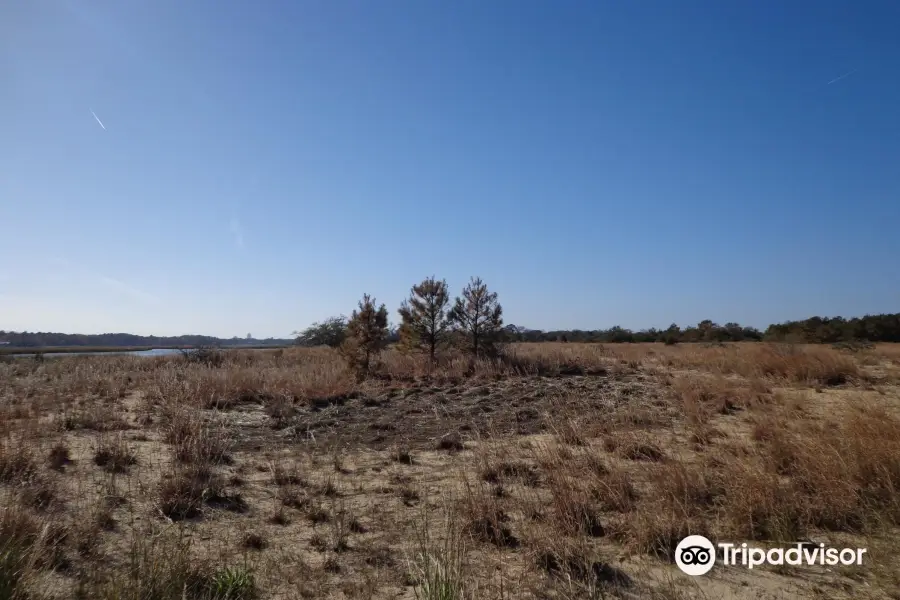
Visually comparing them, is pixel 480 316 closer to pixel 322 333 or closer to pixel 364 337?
pixel 364 337

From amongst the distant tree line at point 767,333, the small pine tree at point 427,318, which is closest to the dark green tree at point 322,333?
the distant tree line at point 767,333

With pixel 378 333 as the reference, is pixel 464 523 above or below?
below

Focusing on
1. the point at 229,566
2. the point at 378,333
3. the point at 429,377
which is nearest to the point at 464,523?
the point at 229,566

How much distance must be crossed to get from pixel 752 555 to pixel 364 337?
52.6ft

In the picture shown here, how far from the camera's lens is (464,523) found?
4156 mm

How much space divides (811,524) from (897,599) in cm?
103

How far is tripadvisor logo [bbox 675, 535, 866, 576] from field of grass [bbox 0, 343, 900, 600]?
0.09 meters

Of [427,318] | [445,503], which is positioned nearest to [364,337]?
[427,318]

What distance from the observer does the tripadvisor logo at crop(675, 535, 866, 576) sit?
11.0 ft

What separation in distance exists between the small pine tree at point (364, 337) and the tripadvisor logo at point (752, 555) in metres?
15.4

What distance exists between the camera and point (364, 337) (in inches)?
726

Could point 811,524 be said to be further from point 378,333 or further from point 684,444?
point 378,333

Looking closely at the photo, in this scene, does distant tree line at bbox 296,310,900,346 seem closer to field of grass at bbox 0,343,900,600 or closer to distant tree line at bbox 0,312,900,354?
distant tree line at bbox 0,312,900,354

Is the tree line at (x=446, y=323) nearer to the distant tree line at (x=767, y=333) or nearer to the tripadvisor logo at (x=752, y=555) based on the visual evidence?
the distant tree line at (x=767, y=333)
